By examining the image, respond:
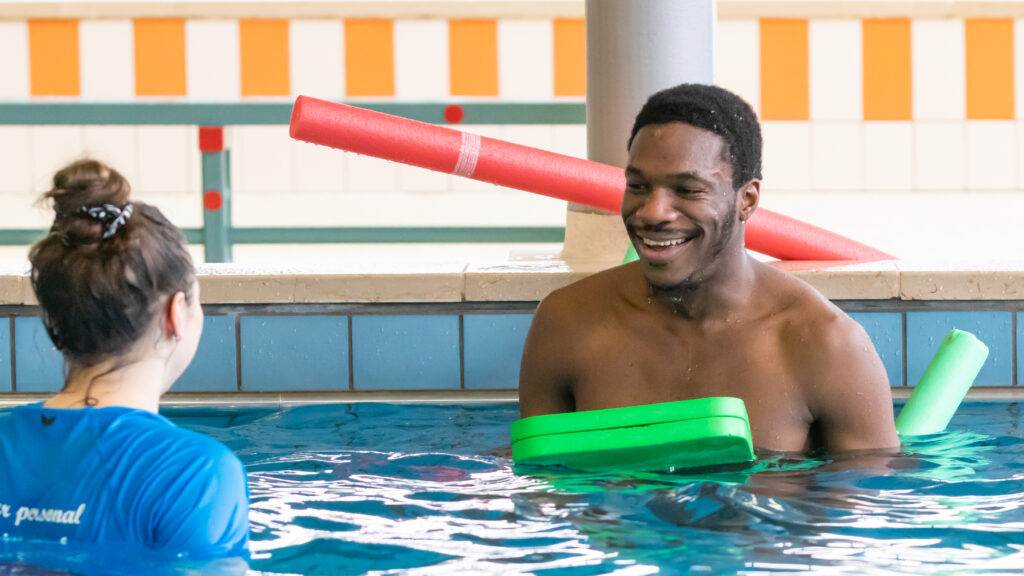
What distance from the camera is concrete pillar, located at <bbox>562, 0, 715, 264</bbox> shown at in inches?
200

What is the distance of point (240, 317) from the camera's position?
4.46m

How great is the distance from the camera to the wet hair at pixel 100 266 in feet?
7.19

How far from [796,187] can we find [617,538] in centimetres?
755

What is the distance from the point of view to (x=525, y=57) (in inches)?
395

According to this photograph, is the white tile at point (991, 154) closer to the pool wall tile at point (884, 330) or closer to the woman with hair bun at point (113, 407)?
the pool wall tile at point (884, 330)

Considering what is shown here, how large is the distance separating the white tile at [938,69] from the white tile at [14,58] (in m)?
5.64

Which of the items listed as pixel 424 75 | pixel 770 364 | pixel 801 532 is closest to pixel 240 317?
pixel 770 364

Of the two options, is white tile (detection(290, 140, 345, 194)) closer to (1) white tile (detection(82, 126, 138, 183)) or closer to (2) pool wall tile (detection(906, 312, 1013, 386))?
(1) white tile (detection(82, 126, 138, 183))

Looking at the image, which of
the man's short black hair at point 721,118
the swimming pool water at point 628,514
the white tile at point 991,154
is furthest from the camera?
the white tile at point 991,154

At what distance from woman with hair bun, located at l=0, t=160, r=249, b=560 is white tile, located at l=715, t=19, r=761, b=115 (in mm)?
7911

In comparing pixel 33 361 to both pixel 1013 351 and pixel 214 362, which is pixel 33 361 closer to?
pixel 214 362

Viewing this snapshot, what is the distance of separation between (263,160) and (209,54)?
772 millimetres

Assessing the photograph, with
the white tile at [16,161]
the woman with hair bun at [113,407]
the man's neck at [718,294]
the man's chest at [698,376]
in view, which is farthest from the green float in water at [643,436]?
the white tile at [16,161]

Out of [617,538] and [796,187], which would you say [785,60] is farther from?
[617,538]
